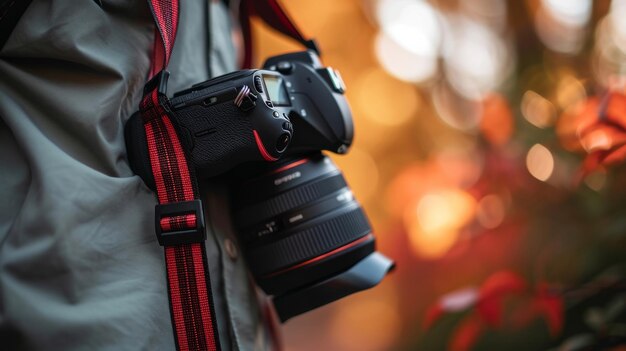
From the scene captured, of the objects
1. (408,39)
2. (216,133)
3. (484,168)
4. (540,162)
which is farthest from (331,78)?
(408,39)

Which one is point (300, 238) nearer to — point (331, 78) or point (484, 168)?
point (331, 78)

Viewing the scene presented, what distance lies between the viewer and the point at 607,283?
784 millimetres

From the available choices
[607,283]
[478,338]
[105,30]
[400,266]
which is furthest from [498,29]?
[105,30]

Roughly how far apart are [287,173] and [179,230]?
0.15 meters

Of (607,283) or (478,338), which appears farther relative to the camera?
(478,338)

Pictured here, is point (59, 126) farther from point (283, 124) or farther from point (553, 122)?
point (553, 122)

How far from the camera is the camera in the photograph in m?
0.58

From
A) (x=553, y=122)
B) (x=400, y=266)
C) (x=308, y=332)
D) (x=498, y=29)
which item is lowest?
(x=308, y=332)

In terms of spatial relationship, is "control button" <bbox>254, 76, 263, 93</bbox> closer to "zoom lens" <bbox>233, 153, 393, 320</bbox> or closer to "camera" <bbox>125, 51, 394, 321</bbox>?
"camera" <bbox>125, 51, 394, 321</bbox>

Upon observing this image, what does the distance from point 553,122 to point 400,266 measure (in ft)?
2.25

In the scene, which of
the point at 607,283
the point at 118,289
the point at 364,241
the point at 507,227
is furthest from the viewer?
the point at 507,227

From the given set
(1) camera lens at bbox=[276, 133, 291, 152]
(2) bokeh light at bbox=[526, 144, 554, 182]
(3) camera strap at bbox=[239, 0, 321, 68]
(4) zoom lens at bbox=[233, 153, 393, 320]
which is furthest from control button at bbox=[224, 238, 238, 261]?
(2) bokeh light at bbox=[526, 144, 554, 182]

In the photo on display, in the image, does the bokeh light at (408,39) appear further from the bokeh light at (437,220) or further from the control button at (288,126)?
the control button at (288,126)

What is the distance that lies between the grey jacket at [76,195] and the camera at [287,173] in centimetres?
4
